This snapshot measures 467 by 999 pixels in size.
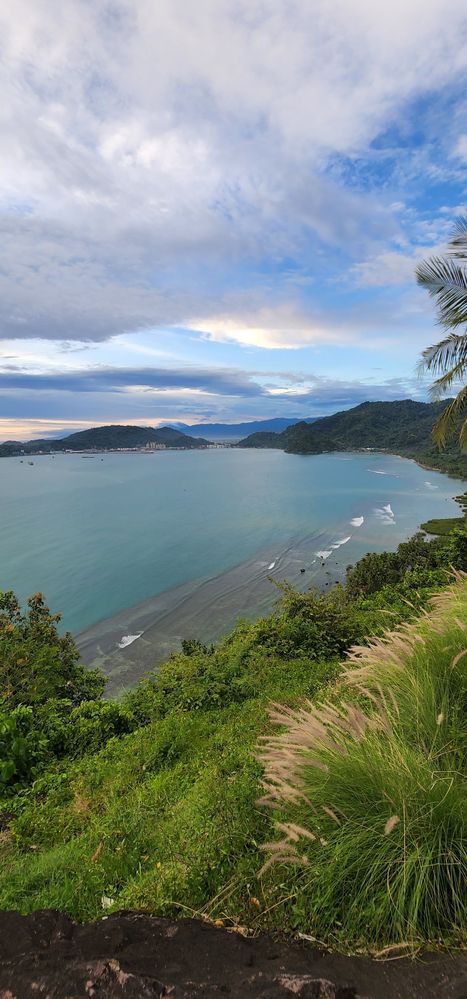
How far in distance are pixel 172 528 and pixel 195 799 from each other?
51.6m

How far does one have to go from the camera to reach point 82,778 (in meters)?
5.22

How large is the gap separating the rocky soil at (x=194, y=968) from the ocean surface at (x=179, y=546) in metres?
13.6

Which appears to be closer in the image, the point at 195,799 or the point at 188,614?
the point at 195,799

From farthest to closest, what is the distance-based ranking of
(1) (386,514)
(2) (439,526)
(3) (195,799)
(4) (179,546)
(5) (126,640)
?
1. (1) (386,514)
2. (2) (439,526)
3. (4) (179,546)
4. (5) (126,640)
5. (3) (195,799)

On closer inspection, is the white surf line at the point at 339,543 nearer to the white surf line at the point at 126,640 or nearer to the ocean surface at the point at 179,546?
the ocean surface at the point at 179,546

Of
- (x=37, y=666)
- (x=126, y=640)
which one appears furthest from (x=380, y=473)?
(x=37, y=666)

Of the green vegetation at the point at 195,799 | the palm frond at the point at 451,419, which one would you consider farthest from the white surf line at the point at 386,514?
the green vegetation at the point at 195,799


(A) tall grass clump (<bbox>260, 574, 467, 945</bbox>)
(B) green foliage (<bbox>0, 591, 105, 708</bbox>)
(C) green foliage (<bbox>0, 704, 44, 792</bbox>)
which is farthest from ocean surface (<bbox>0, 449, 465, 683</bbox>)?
(A) tall grass clump (<bbox>260, 574, 467, 945</bbox>)

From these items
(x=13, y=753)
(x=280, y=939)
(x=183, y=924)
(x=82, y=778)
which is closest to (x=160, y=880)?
(x=183, y=924)

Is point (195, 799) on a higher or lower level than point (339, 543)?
higher

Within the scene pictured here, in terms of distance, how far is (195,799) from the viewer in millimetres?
3479

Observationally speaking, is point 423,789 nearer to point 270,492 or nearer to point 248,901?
point 248,901

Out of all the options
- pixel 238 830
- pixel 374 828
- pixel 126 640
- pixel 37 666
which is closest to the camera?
pixel 374 828

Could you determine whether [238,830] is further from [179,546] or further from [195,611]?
[179,546]
